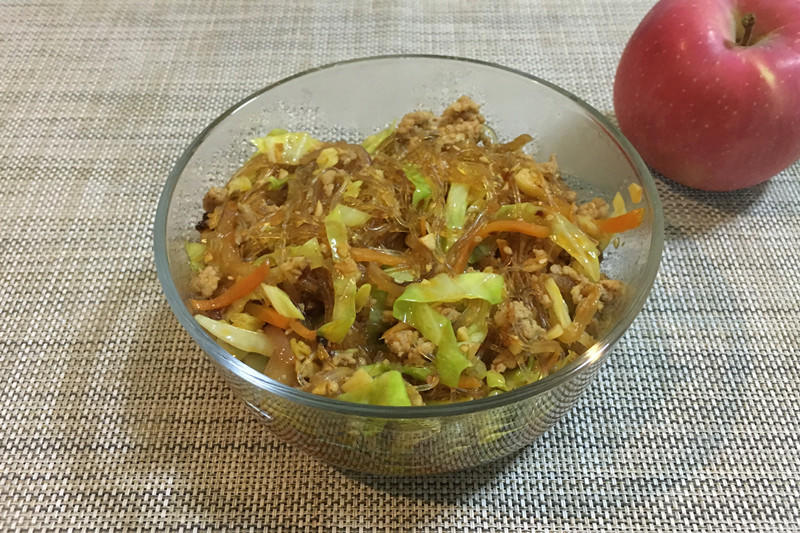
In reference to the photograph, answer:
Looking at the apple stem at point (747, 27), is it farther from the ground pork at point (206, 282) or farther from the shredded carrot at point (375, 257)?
the ground pork at point (206, 282)

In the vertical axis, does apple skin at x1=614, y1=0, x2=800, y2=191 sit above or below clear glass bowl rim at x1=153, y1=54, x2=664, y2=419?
above

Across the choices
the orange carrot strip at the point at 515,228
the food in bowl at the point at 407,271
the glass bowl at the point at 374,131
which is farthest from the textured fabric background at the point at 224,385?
the orange carrot strip at the point at 515,228

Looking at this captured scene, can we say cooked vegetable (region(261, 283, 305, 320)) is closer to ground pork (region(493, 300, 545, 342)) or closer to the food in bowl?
the food in bowl

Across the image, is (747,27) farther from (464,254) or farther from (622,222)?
(464,254)

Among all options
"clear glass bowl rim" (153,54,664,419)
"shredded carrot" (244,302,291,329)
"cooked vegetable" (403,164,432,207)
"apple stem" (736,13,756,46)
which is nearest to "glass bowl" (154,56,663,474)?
"clear glass bowl rim" (153,54,664,419)

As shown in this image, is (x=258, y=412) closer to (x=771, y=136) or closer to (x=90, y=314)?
(x=90, y=314)

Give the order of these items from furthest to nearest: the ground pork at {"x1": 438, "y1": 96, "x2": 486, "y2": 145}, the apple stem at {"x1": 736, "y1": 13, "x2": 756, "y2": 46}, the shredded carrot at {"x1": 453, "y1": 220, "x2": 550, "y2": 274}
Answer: the apple stem at {"x1": 736, "y1": 13, "x2": 756, "y2": 46}
the ground pork at {"x1": 438, "y1": 96, "x2": 486, "y2": 145}
the shredded carrot at {"x1": 453, "y1": 220, "x2": 550, "y2": 274}

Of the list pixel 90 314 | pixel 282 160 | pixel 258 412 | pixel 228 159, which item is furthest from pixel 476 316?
pixel 90 314
